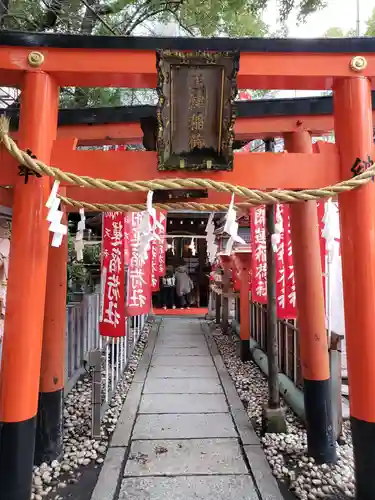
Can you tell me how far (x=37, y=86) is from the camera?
284 cm

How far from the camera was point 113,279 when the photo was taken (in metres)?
5.46

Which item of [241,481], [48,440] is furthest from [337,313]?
[48,440]

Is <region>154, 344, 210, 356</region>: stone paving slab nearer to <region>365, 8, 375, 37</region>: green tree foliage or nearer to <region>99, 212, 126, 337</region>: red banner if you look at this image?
<region>99, 212, 126, 337</region>: red banner

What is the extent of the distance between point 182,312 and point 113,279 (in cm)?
1112

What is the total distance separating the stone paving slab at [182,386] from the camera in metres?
6.44

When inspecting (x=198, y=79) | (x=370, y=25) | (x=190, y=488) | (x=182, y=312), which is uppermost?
(x=370, y=25)

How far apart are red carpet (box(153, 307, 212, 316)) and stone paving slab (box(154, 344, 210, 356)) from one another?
5.67 m

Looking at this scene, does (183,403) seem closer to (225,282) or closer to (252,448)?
(252,448)

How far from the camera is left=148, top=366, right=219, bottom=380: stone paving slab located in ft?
24.0

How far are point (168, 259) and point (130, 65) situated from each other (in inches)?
577

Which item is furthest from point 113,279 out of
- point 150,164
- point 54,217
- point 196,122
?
point 196,122

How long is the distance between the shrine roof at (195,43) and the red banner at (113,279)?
3.02 metres

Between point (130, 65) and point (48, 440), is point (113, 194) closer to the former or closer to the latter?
point (130, 65)

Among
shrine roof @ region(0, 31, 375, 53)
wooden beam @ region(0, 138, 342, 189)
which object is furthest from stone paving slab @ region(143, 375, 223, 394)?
shrine roof @ region(0, 31, 375, 53)
